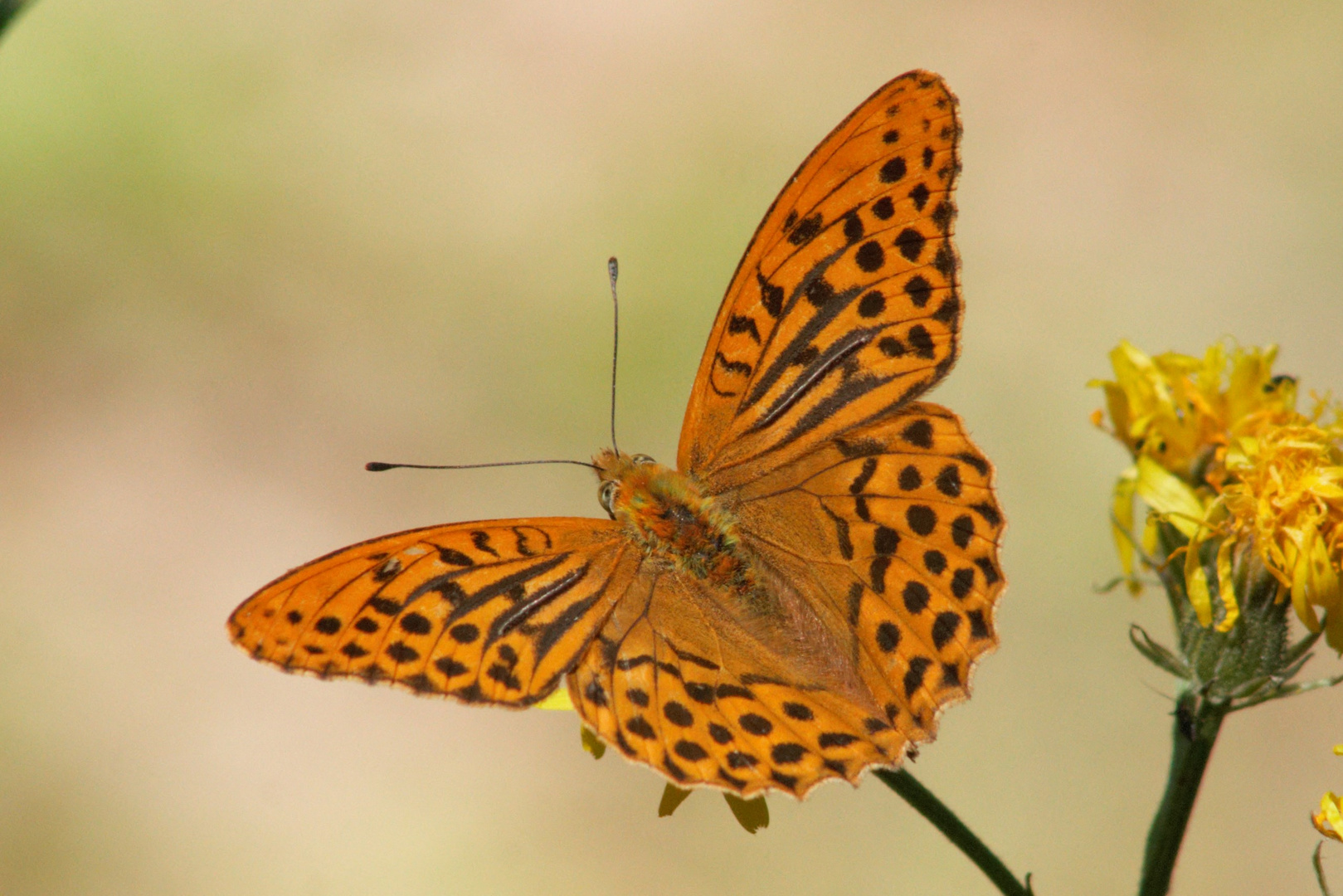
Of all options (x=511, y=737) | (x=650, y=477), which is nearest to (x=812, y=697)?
(x=650, y=477)

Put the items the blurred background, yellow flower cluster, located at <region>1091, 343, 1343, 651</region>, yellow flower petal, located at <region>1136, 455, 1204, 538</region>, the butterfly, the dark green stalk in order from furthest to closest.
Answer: the blurred background < yellow flower petal, located at <region>1136, 455, 1204, 538</region> < yellow flower cluster, located at <region>1091, 343, 1343, 651</region> < the butterfly < the dark green stalk

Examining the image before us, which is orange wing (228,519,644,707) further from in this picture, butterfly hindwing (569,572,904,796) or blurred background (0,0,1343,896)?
blurred background (0,0,1343,896)

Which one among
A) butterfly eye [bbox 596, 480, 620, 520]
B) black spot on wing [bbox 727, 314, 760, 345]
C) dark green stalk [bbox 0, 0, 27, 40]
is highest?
black spot on wing [bbox 727, 314, 760, 345]

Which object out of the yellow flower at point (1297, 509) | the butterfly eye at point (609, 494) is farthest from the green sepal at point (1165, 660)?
the butterfly eye at point (609, 494)

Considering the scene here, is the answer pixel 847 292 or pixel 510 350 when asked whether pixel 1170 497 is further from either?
pixel 510 350

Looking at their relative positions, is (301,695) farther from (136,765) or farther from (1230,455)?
(1230,455)

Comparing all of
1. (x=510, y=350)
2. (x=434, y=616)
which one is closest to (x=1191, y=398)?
(x=434, y=616)

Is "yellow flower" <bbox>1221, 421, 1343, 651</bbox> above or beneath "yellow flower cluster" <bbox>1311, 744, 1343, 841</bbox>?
above

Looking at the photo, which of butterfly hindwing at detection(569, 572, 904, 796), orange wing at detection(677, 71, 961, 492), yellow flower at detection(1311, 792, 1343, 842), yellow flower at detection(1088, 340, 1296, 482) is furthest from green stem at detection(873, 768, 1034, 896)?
yellow flower at detection(1088, 340, 1296, 482)
